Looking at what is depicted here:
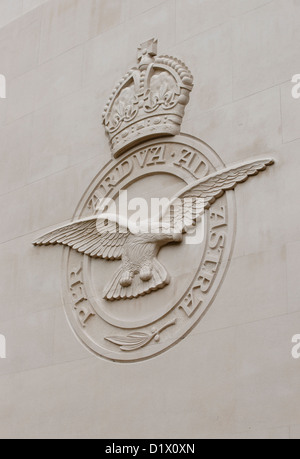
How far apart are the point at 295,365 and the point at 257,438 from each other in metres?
0.89

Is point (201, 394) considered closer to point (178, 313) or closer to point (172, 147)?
point (178, 313)

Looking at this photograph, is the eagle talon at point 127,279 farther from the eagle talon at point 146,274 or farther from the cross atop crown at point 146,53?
the cross atop crown at point 146,53

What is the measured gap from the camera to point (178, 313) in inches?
500

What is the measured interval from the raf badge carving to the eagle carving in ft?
0.04

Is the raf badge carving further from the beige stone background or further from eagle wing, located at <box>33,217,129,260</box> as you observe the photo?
the beige stone background

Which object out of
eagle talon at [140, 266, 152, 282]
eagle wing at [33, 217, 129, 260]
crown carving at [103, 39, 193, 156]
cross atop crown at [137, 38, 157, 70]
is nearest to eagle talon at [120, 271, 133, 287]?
eagle talon at [140, 266, 152, 282]

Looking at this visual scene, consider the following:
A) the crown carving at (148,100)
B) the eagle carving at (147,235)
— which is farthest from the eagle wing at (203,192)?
the crown carving at (148,100)

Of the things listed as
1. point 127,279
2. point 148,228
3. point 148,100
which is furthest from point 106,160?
point 127,279

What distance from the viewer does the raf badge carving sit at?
12.7m

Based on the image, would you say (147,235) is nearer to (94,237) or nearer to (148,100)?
(94,237)

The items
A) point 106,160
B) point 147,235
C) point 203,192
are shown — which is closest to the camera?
point 203,192

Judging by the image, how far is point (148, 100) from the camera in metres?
14.0

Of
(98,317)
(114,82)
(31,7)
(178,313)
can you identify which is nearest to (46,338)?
(98,317)

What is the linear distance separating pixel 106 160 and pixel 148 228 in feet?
5.06
